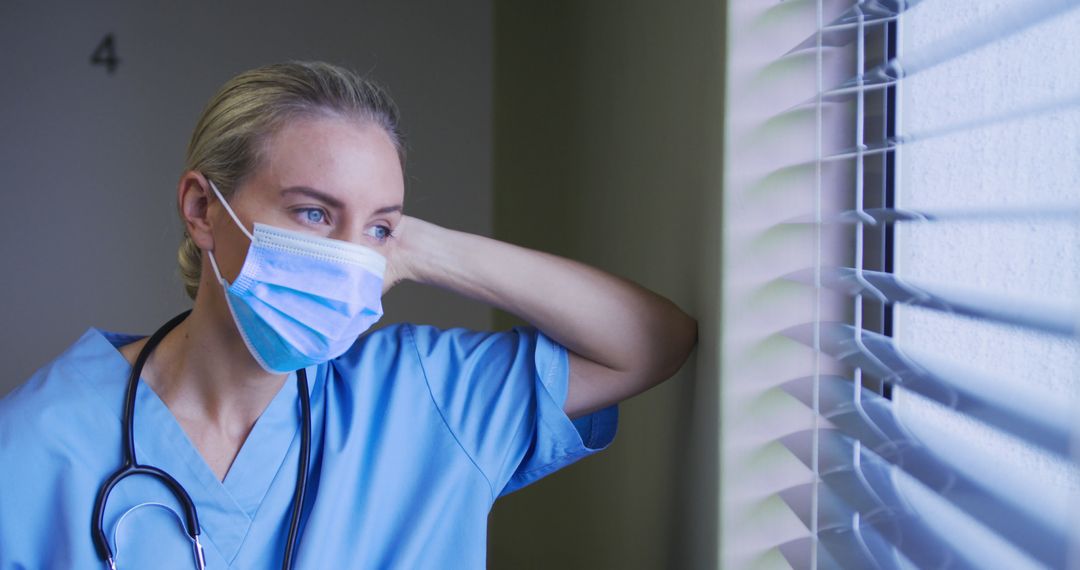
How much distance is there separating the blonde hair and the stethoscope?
200 mm

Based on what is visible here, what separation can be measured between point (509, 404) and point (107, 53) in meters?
1.98

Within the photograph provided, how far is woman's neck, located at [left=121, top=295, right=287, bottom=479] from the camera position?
1086mm

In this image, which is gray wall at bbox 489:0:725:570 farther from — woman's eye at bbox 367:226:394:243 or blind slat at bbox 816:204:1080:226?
woman's eye at bbox 367:226:394:243

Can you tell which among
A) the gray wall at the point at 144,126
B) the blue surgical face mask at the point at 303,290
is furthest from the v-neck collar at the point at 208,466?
the gray wall at the point at 144,126

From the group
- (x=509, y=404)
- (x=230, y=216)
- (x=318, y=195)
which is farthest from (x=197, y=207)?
(x=509, y=404)

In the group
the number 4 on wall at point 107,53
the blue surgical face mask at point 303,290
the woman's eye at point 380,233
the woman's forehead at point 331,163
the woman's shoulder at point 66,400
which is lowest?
the woman's shoulder at point 66,400

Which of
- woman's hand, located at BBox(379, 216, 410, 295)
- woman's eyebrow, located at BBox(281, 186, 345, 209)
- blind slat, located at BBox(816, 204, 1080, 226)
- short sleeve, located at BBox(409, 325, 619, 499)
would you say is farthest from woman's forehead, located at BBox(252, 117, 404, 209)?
blind slat, located at BBox(816, 204, 1080, 226)

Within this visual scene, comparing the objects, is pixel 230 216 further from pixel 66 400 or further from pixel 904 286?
Result: pixel 904 286

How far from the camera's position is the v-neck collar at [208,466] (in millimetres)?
1034

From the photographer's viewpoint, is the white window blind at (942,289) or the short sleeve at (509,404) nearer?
the white window blind at (942,289)

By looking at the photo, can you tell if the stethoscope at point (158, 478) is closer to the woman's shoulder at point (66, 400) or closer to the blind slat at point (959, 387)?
the woman's shoulder at point (66, 400)

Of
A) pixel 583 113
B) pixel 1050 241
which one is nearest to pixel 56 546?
pixel 1050 241

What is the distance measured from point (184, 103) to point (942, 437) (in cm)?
235

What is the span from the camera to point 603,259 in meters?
1.55
